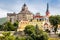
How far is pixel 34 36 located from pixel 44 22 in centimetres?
2192

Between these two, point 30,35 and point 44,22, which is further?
point 44,22

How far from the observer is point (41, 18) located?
76.4 m

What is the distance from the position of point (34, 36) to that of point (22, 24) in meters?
20.9

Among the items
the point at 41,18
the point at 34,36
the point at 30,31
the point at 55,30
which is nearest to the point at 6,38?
the point at 34,36

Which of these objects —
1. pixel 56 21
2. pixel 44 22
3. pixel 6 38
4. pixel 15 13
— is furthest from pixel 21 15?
pixel 6 38

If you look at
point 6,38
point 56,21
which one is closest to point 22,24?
point 56,21

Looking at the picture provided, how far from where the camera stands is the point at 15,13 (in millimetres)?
85125

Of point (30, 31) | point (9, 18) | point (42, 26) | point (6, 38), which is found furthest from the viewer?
point (9, 18)

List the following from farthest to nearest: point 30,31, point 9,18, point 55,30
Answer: point 9,18 < point 55,30 < point 30,31

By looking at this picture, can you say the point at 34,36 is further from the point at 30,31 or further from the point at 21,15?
the point at 21,15

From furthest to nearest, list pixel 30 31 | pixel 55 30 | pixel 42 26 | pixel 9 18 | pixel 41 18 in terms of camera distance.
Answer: pixel 9 18 → pixel 41 18 → pixel 42 26 → pixel 55 30 → pixel 30 31

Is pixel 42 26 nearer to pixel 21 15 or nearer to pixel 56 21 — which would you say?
pixel 56 21

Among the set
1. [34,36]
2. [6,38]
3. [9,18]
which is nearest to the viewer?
[6,38]

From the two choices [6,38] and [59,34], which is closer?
[6,38]
